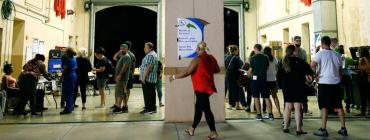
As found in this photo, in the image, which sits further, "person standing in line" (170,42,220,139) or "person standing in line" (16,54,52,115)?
"person standing in line" (16,54,52,115)

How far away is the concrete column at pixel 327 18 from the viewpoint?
9.98 metres

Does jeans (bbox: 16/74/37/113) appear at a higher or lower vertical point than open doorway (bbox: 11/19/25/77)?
lower

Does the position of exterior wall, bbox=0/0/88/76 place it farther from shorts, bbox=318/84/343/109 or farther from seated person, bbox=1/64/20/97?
shorts, bbox=318/84/343/109

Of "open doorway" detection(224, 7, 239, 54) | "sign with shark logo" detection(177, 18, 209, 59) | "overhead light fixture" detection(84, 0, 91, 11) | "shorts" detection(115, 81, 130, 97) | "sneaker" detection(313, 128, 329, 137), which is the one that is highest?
"overhead light fixture" detection(84, 0, 91, 11)

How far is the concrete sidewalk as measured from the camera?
15.2 ft

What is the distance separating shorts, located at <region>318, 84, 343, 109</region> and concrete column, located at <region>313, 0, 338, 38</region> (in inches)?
230

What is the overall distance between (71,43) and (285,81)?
12641mm

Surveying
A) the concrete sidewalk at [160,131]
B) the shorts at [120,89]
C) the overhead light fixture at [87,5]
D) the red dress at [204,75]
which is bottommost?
the concrete sidewalk at [160,131]

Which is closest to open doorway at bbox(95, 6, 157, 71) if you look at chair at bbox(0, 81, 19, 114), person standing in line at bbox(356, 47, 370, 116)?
chair at bbox(0, 81, 19, 114)

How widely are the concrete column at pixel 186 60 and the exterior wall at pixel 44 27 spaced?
560 centimetres

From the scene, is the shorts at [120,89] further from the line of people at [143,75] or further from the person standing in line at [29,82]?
the person standing in line at [29,82]

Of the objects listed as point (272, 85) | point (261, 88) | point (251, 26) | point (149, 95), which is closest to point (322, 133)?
point (261, 88)

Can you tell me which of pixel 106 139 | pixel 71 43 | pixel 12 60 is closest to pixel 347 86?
pixel 106 139

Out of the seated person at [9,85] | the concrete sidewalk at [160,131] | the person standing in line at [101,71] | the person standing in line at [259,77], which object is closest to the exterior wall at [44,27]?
the seated person at [9,85]
